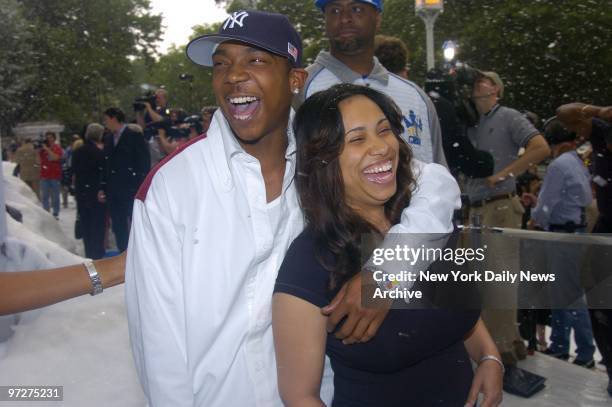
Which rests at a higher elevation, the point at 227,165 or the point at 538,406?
the point at 227,165

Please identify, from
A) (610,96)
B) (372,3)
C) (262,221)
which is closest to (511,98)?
(610,96)

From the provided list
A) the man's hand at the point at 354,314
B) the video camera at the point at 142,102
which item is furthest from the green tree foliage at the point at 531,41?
the man's hand at the point at 354,314

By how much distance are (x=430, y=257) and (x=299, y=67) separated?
0.73m

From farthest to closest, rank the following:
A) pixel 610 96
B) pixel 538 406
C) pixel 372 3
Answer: pixel 610 96
pixel 538 406
pixel 372 3

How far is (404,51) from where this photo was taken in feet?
13.3

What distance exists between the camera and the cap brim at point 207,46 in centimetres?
184

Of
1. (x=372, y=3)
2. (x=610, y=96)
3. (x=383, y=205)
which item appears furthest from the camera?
(x=610, y=96)

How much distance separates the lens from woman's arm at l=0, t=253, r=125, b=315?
1.88 meters

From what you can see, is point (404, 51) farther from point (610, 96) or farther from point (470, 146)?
point (610, 96)

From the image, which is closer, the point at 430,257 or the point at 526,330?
the point at 430,257

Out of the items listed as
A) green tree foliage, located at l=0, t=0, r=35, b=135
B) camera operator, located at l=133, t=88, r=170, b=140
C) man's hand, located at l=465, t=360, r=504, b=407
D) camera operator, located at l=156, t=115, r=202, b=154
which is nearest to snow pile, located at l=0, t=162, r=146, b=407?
man's hand, located at l=465, t=360, r=504, b=407

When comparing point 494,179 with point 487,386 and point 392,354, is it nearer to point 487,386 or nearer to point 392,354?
point 487,386

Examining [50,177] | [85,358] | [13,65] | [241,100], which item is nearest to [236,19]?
[241,100]

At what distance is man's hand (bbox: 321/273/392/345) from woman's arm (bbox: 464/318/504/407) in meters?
0.41
